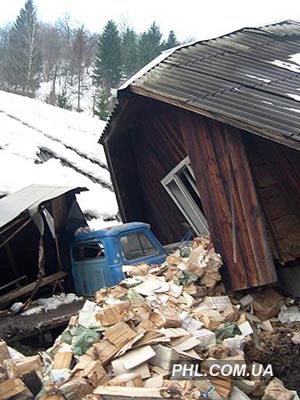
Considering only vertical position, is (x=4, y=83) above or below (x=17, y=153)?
above

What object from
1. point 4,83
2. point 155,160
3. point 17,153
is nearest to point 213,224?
point 155,160

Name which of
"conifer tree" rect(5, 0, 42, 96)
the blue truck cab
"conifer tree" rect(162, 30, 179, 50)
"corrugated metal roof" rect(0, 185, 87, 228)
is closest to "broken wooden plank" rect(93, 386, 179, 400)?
the blue truck cab

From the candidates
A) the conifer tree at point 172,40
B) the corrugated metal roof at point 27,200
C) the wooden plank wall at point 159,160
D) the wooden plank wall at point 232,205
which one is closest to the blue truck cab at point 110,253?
the corrugated metal roof at point 27,200

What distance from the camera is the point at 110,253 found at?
26.3 feet

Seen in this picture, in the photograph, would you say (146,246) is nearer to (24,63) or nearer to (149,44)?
(24,63)

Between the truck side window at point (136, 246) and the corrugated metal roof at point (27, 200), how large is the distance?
1516 mm

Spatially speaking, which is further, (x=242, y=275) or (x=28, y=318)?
(x=28, y=318)

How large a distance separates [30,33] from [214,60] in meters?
44.2

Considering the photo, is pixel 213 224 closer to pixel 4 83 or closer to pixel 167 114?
pixel 167 114

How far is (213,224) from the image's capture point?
671 centimetres

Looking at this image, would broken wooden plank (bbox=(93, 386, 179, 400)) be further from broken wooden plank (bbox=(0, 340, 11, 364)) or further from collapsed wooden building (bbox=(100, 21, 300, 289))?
collapsed wooden building (bbox=(100, 21, 300, 289))

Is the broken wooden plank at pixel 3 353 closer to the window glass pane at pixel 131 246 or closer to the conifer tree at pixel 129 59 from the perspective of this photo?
the window glass pane at pixel 131 246

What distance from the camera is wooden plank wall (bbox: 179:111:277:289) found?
6160 mm

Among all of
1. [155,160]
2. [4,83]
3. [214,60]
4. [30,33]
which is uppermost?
[30,33]
